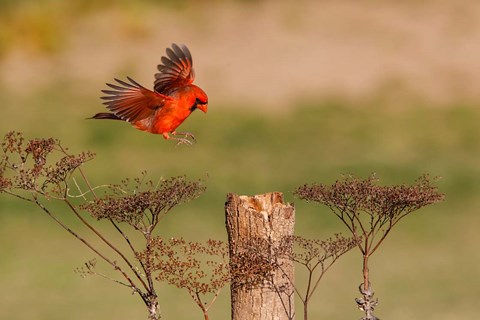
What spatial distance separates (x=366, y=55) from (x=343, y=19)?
977mm

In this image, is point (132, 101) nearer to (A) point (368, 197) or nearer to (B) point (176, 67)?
(B) point (176, 67)

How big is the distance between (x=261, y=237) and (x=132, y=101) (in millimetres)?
1063

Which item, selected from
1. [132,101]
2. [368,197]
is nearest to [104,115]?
[132,101]

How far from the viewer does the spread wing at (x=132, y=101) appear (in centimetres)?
679

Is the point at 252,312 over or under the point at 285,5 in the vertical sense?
under

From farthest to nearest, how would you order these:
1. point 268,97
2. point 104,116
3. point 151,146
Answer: point 268,97 → point 151,146 → point 104,116

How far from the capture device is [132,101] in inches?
270

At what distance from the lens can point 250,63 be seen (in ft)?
58.4

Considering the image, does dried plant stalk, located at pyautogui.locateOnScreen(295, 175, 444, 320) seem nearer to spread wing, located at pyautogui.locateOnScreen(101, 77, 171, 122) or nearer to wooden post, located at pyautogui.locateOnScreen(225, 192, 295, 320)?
wooden post, located at pyautogui.locateOnScreen(225, 192, 295, 320)

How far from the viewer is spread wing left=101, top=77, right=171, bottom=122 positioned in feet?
22.3

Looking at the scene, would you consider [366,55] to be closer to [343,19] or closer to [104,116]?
[343,19]

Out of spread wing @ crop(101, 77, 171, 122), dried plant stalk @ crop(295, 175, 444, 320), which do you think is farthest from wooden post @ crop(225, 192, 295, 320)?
spread wing @ crop(101, 77, 171, 122)

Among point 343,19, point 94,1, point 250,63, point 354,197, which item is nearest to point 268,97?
point 250,63

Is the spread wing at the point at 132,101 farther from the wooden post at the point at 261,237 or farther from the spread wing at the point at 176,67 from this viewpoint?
the wooden post at the point at 261,237
